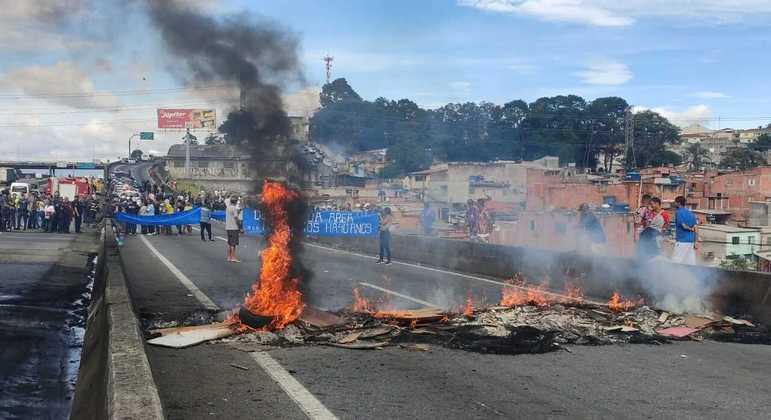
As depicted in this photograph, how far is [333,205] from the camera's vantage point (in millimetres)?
29938

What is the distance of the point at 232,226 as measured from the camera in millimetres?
18594

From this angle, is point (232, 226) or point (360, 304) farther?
point (232, 226)

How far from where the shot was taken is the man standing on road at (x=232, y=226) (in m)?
18.5

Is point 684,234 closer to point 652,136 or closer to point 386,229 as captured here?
point 386,229

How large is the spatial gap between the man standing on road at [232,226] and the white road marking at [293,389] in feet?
38.0

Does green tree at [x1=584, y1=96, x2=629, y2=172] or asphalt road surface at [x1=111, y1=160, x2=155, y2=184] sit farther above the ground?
green tree at [x1=584, y1=96, x2=629, y2=172]

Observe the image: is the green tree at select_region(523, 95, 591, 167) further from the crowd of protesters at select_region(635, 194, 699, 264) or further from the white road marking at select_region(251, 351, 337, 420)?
the white road marking at select_region(251, 351, 337, 420)

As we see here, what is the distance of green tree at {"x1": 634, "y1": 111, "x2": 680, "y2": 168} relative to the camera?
67.0m

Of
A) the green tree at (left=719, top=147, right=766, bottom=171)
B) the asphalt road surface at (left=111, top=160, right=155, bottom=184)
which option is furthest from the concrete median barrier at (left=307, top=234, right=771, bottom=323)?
the asphalt road surface at (left=111, top=160, right=155, bottom=184)

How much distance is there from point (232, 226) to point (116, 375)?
13947 millimetres

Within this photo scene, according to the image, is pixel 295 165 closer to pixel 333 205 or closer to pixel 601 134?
pixel 333 205

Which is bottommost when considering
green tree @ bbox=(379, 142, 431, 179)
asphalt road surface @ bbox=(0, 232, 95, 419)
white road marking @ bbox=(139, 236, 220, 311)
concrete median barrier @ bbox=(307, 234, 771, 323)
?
asphalt road surface @ bbox=(0, 232, 95, 419)

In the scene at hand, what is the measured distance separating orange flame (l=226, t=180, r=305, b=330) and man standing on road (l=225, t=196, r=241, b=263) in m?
8.61

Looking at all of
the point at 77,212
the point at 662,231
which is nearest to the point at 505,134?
the point at 662,231
